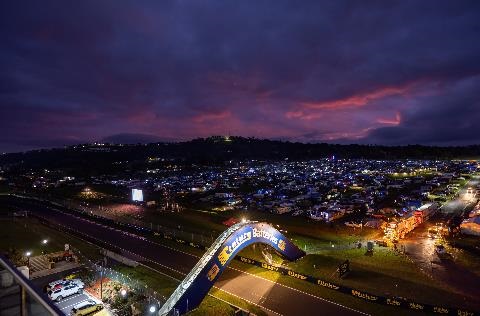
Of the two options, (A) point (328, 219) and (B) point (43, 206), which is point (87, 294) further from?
(B) point (43, 206)

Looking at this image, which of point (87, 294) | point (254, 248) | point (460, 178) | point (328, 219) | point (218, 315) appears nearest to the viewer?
point (218, 315)

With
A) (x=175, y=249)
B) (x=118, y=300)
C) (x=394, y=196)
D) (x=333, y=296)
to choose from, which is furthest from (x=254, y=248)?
(x=394, y=196)

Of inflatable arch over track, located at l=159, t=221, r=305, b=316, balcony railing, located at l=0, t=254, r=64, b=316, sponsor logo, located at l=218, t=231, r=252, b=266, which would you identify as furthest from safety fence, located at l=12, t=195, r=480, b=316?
balcony railing, located at l=0, t=254, r=64, b=316

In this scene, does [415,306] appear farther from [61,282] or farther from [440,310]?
[61,282]

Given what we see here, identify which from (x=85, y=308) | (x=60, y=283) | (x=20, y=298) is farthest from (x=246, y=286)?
(x=20, y=298)

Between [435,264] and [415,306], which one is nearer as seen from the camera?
[415,306]

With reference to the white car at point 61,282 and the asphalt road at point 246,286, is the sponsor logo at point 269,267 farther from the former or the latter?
the white car at point 61,282

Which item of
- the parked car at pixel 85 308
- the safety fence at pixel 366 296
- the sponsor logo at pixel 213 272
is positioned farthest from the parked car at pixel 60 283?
the safety fence at pixel 366 296
